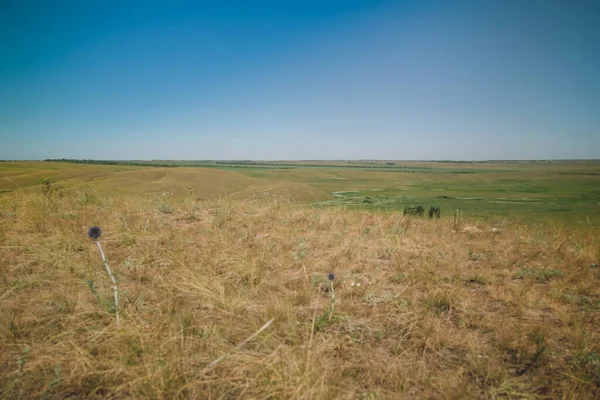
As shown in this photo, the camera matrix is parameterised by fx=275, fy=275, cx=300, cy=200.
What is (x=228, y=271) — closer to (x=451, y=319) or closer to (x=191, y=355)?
(x=191, y=355)

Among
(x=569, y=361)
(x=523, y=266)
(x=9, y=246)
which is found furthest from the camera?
(x=523, y=266)

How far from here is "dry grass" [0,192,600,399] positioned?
207 centimetres

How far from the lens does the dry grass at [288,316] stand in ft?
6.78

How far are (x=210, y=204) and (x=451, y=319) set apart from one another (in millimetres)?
8201

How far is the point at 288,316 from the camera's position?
9.32 ft

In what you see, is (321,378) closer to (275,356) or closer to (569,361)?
(275,356)

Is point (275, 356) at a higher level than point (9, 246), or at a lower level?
lower

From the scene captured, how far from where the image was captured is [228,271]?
420 centimetres

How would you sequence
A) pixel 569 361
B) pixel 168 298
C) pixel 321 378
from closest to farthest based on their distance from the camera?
pixel 321 378, pixel 569 361, pixel 168 298

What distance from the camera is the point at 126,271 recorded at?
161 inches

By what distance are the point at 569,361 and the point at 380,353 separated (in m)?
1.61

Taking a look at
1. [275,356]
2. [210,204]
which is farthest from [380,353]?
[210,204]

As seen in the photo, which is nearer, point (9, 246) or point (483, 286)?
point (483, 286)

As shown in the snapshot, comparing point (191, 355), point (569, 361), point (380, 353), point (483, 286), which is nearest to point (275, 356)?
point (191, 355)
